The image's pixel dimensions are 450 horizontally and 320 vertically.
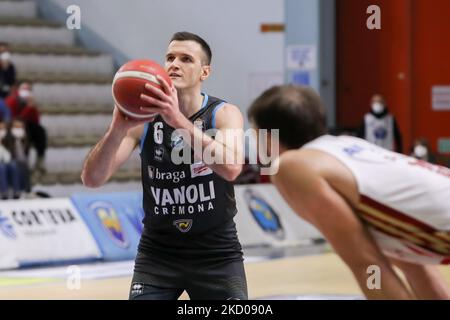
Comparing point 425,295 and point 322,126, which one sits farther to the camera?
point 425,295

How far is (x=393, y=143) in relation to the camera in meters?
18.3

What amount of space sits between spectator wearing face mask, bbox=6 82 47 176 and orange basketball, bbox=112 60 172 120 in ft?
35.9

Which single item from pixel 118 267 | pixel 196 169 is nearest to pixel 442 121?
pixel 118 267

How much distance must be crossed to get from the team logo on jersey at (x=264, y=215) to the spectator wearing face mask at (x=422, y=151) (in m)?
4.80

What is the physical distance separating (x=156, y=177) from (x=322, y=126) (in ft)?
5.70

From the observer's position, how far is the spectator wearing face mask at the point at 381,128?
1827 centimetres

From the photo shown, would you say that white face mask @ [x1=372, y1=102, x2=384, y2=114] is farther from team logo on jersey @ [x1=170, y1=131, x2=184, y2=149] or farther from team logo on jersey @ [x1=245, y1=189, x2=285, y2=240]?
team logo on jersey @ [x1=170, y1=131, x2=184, y2=149]

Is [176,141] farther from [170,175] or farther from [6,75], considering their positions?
[6,75]

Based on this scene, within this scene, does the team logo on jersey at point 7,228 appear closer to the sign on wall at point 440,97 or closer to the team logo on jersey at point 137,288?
the team logo on jersey at point 137,288

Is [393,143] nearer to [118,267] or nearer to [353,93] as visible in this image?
[353,93]

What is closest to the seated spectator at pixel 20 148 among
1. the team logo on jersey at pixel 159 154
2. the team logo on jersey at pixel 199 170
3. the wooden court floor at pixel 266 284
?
the wooden court floor at pixel 266 284

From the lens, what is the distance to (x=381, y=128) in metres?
18.4

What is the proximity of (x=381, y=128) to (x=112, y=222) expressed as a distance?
7.50 metres

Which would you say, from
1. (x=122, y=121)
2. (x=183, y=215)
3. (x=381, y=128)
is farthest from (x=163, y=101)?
(x=381, y=128)
